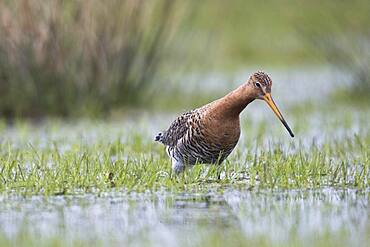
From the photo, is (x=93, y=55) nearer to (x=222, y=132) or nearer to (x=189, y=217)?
(x=222, y=132)

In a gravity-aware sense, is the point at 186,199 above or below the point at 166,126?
below

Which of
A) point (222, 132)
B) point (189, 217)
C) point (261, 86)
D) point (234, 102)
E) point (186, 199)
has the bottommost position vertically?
point (189, 217)

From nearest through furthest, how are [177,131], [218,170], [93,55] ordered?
[218,170], [177,131], [93,55]

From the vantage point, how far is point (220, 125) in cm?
812

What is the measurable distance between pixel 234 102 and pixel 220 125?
0.76ft

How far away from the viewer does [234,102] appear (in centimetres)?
816

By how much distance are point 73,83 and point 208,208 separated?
25.5 feet

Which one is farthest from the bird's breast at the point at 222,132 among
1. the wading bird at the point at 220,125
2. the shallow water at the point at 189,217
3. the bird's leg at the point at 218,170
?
the shallow water at the point at 189,217

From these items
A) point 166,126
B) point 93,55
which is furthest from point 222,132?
point 93,55

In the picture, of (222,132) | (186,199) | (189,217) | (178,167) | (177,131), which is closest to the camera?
(189,217)

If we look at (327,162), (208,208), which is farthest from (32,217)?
(327,162)

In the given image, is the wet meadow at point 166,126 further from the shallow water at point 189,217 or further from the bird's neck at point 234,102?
the bird's neck at point 234,102

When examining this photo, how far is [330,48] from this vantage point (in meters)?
16.6

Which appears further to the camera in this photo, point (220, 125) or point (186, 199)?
point (220, 125)
